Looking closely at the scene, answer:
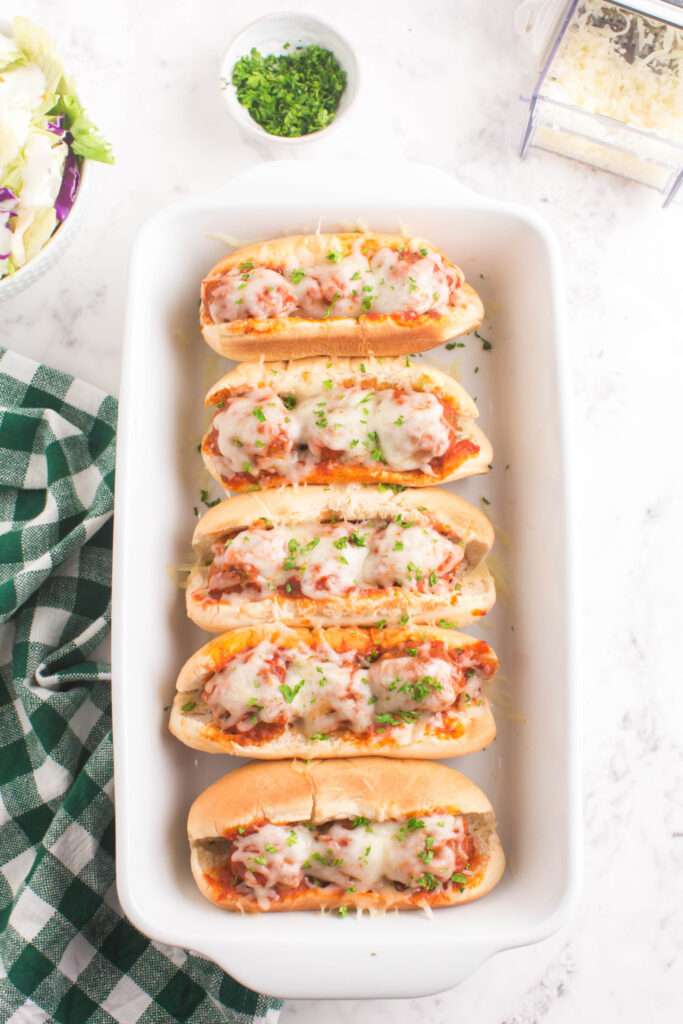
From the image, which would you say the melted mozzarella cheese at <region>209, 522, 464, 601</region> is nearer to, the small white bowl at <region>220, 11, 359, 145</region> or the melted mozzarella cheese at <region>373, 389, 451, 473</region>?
the melted mozzarella cheese at <region>373, 389, 451, 473</region>

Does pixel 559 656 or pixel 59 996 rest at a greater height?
pixel 559 656

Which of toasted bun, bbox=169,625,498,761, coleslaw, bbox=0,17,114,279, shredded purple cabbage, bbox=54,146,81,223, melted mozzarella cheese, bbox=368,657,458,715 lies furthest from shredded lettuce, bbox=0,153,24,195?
melted mozzarella cheese, bbox=368,657,458,715

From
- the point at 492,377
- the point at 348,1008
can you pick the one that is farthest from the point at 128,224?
the point at 348,1008

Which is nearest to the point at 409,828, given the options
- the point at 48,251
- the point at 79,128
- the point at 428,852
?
the point at 428,852

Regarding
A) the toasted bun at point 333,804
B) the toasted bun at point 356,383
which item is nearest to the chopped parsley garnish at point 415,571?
the toasted bun at point 356,383

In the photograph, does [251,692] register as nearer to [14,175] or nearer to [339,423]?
[339,423]

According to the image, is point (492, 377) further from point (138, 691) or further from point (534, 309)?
point (138, 691)
